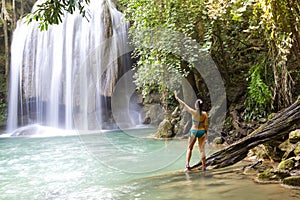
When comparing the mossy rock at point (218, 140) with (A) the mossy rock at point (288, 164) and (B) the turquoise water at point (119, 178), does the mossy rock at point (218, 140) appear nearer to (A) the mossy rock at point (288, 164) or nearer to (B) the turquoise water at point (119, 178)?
(B) the turquoise water at point (119, 178)

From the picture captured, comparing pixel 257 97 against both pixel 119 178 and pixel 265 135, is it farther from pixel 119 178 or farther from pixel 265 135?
pixel 119 178

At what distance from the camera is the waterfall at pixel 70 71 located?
54.7 feet

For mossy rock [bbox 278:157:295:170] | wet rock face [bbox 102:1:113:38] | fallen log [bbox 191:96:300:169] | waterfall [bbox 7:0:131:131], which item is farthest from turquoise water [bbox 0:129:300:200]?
wet rock face [bbox 102:1:113:38]

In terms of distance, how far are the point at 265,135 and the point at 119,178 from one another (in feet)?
8.46

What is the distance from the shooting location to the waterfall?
16.7m

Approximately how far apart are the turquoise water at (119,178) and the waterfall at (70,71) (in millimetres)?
7734

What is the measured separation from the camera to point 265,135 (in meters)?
4.79

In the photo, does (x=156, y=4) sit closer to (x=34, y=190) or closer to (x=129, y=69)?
(x=34, y=190)

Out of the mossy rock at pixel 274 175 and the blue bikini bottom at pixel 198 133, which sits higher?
the blue bikini bottom at pixel 198 133

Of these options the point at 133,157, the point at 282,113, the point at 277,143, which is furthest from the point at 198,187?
the point at 133,157

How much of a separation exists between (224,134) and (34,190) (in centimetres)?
565

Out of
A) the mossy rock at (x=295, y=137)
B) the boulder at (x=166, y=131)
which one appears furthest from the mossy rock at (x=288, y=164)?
the boulder at (x=166, y=131)

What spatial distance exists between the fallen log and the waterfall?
39.5 feet

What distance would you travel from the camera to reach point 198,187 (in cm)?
402
